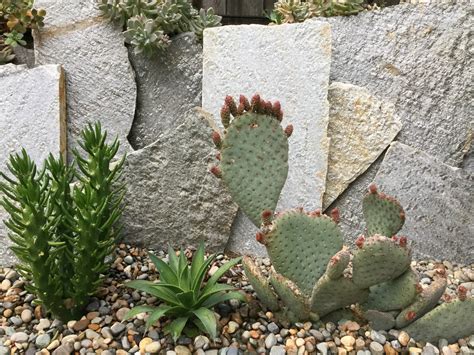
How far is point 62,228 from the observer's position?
2041mm

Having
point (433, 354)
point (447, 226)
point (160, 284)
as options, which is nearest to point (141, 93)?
point (160, 284)

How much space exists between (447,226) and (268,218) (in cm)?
106

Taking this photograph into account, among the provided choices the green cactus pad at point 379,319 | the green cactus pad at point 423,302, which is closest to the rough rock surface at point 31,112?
the green cactus pad at point 379,319

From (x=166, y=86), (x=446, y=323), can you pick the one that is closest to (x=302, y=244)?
(x=446, y=323)

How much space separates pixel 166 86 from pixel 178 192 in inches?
23.5

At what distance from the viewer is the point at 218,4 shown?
3.38 metres

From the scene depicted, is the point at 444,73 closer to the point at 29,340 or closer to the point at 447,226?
the point at 447,226

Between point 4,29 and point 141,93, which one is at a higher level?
point 4,29

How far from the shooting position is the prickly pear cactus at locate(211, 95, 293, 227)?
6.29 ft

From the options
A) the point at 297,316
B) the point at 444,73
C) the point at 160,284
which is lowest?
the point at 297,316

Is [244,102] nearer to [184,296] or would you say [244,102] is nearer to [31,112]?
[184,296]

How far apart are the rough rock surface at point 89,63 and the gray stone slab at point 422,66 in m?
1.17

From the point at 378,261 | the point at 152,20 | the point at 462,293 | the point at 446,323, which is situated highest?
the point at 152,20

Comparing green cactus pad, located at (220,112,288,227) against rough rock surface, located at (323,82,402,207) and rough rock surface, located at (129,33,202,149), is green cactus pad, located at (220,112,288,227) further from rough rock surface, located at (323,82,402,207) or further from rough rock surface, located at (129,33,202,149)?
rough rock surface, located at (129,33,202,149)
